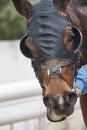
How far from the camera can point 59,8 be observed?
8.11 ft

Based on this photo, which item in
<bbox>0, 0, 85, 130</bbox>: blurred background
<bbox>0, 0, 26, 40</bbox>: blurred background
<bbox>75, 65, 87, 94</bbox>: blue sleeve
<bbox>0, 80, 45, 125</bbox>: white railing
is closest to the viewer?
<bbox>75, 65, 87, 94</bbox>: blue sleeve

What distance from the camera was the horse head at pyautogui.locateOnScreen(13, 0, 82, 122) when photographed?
7.57ft

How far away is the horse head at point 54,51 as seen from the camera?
2307mm

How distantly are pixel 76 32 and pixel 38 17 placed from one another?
0.21 meters

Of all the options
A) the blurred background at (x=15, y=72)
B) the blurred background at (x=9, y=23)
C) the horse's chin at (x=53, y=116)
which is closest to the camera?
the horse's chin at (x=53, y=116)

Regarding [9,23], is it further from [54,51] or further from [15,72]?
[54,51]

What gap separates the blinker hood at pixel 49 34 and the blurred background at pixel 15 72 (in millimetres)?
665

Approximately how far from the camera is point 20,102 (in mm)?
3580

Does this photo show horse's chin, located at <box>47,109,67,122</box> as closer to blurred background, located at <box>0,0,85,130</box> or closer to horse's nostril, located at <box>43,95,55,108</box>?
horse's nostril, located at <box>43,95,55,108</box>

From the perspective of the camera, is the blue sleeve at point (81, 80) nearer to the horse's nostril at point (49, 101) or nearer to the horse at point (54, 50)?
the horse at point (54, 50)

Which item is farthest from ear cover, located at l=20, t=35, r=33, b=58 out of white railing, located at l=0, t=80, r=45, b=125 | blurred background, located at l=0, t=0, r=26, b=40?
blurred background, located at l=0, t=0, r=26, b=40

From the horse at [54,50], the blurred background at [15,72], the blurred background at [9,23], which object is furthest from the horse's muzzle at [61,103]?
the blurred background at [9,23]

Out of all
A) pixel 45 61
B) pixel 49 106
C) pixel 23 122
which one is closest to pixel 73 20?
pixel 45 61

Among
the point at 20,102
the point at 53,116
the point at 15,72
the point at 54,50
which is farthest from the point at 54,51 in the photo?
the point at 15,72
